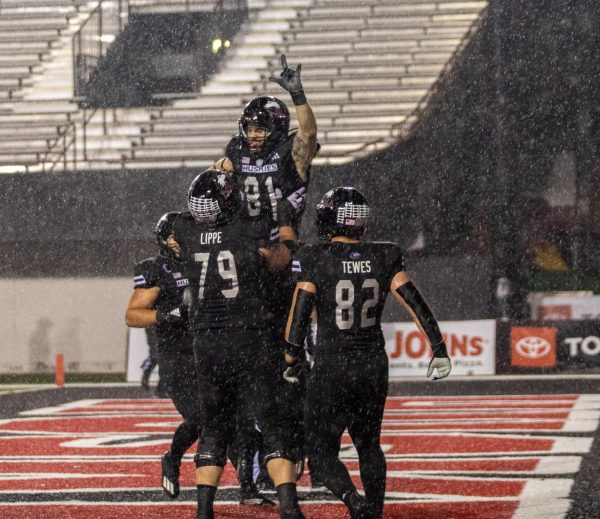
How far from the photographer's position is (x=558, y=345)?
17984 mm

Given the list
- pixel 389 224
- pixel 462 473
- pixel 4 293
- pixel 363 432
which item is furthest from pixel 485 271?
pixel 363 432

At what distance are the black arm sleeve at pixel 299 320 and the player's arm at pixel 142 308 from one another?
124 centimetres

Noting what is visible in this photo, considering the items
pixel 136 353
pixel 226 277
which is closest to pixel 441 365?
pixel 226 277

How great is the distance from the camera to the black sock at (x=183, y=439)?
669 centimetres

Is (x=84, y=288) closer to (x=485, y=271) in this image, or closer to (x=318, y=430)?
(x=485, y=271)

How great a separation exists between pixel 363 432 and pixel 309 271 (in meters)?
0.81

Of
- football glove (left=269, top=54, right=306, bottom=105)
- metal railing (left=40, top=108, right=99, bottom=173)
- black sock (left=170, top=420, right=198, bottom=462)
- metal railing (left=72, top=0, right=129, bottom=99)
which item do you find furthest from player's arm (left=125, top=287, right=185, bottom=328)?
metal railing (left=72, top=0, right=129, bottom=99)

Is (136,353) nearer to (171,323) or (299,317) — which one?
(171,323)

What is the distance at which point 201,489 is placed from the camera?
554 centimetres

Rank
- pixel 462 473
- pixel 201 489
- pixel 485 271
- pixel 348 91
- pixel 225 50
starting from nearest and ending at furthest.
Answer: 1. pixel 201 489
2. pixel 462 473
3. pixel 485 271
4. pixel 348 91
5. pixel 225 50

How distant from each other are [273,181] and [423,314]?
1.42 meters

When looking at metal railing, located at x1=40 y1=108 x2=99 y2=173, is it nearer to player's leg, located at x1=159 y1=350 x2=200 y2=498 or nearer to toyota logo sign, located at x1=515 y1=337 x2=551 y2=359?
toyota logo sign, located at x1=515 y1=337 x2=551 y2=359

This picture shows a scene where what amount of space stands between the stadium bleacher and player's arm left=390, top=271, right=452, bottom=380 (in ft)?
48.5

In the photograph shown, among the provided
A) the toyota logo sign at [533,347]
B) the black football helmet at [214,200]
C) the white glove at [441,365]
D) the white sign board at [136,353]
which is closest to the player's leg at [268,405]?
the black football helmet at [214,200]
